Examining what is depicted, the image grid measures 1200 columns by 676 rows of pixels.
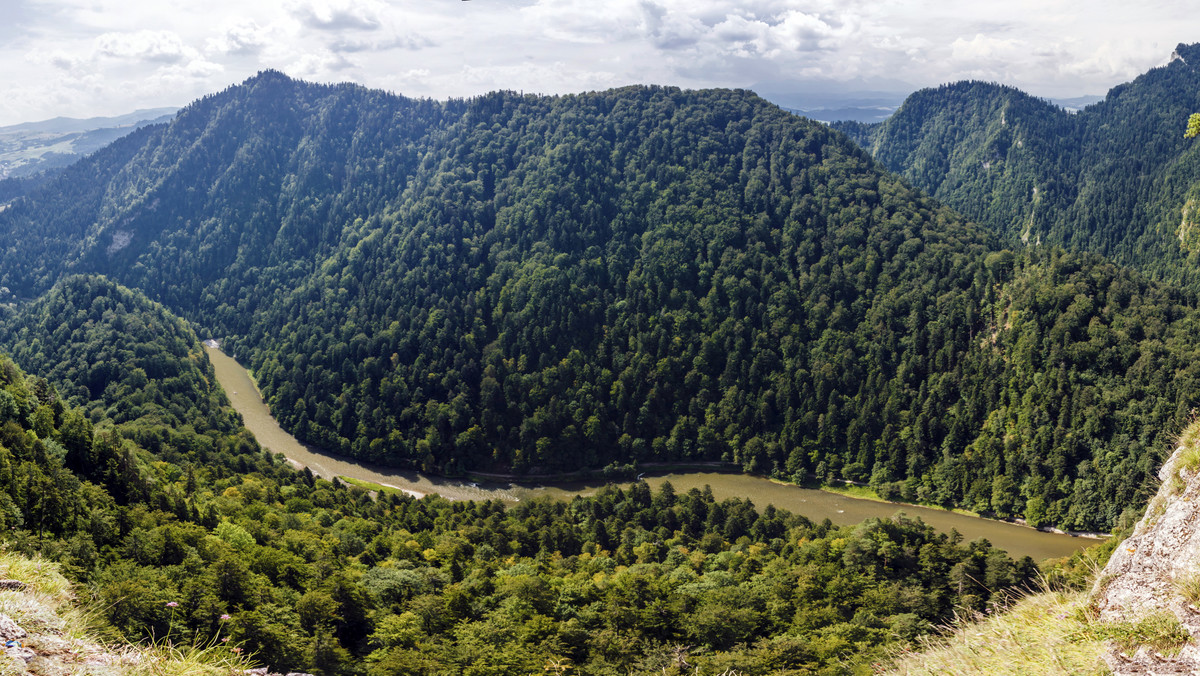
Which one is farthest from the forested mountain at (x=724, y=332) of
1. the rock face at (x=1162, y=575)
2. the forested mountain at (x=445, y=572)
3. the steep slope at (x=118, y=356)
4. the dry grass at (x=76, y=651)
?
the dry grass at (x=76, y=651)

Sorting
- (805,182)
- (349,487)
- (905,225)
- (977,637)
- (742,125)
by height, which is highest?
(742,125)

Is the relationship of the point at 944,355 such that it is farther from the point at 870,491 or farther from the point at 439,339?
the point at 439,339

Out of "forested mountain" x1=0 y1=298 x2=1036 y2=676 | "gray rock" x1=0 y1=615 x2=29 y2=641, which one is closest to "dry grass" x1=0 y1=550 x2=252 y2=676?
"gray rock" x1=0 y1=615 x2=29 y2=641

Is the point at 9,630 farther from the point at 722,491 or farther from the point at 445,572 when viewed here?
the point at 722,491

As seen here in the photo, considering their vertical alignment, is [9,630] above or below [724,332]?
above

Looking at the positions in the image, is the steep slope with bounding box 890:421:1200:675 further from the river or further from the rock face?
the river

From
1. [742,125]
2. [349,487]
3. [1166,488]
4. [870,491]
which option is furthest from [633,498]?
[742,125]

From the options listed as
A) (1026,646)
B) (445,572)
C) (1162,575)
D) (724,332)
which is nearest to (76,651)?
(1026,646)

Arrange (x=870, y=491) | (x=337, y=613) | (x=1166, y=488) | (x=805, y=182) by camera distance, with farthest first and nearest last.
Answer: (x=805, y=182) → (x=870, y=491) → (x=337, y=613) → (x=1166, y=488)
